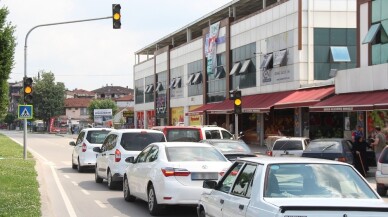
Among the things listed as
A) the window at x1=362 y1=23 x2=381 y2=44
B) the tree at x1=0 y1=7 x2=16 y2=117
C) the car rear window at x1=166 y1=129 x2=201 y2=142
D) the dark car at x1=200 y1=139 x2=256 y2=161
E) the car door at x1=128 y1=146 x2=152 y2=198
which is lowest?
the car door at x1=128 y1=146 x2=152 y2=198

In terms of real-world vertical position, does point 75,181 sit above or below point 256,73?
below

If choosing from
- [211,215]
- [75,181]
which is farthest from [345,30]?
[211,215]

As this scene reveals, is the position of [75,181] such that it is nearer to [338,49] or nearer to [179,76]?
[338,49]

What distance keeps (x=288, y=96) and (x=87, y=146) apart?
19.6m

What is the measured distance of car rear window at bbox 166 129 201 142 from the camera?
2172cm

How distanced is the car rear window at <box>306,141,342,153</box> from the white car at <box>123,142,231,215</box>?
883 centimetres

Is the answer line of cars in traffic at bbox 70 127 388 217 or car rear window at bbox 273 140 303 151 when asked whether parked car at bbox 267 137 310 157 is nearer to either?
car rear window at bbox 273 140 303 151

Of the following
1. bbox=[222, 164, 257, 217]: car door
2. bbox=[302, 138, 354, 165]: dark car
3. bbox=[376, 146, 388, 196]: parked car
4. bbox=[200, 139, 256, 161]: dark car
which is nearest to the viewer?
bbox=[222, 164, 257, 217]: car door

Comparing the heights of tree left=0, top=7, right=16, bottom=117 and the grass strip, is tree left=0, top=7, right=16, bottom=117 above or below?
above

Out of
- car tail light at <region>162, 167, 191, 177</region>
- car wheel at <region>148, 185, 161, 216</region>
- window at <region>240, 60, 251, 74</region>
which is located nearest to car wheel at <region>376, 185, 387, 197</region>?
car tail light at <region>162, 167, 191, 177</region>

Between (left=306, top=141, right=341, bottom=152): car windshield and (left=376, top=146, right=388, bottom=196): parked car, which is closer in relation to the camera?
(left=376, top=146, right=388, bottom=196): parked car

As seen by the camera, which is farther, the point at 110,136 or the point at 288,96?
the point at 288,96

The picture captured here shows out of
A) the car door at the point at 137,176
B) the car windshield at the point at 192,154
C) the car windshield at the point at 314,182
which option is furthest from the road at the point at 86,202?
the car windshield at the point at 314,182

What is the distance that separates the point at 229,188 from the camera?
784 centimetres
